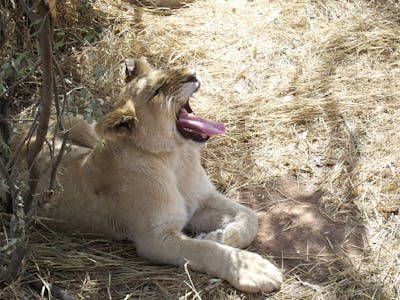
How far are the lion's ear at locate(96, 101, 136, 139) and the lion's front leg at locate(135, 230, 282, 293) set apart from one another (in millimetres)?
638

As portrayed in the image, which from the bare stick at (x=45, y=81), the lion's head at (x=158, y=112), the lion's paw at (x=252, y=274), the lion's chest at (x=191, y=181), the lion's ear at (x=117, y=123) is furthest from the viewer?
the lion's chest at (x=191, y=181)

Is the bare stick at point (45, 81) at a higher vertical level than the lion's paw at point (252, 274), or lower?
higher

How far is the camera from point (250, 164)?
16.8 feet

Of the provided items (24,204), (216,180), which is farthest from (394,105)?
(24,204)

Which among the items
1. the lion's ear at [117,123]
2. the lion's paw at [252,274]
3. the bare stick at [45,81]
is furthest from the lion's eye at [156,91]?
the lion's paw at [252,274]

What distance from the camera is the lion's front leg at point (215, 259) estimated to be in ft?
12.6

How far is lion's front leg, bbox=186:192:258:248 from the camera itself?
4227 millimetres

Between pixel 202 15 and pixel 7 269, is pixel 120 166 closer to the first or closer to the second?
pixel 7 269

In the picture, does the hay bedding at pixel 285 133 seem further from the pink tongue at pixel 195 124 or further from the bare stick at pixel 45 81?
the bare stick at pixel 45 81

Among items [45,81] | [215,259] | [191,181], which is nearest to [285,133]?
[191,181]

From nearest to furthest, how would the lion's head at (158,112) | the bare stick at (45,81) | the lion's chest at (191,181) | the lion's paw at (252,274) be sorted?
the bare stick at (45,81), the lion's paw at (252,274), the lion's head at (158,112), the lion's chest at (191,181)

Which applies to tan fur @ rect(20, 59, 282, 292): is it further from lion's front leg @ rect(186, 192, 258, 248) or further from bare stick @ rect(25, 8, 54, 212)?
bare stick @ rect(25, 8, 54, 212)

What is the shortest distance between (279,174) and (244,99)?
1.01 meters

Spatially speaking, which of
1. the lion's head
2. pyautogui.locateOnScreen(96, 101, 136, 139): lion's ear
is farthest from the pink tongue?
pyautogui.locateOnScreen(96, 101, 136, 139): lion's ear
